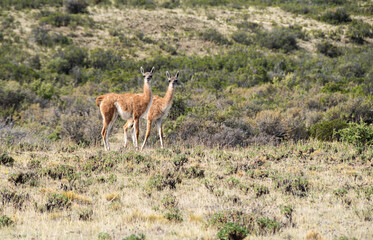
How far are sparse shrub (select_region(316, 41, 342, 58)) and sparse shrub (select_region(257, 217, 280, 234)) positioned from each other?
120 feet

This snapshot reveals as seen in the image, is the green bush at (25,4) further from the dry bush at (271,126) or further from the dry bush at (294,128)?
the dry bush at (294,128)

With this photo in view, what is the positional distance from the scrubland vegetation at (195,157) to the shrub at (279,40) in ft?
28.1

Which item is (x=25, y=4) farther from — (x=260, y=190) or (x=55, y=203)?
(x=260, y=190)

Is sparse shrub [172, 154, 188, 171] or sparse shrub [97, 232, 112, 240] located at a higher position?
sparse shrub [97, 232, 112, 240]

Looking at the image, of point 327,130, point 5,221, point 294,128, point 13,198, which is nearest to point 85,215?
point 5,221

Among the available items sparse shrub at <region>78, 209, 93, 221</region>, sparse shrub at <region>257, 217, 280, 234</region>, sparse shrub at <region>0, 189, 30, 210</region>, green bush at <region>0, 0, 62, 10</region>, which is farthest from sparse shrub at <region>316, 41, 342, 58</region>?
→ sparse shrub at <region>0, 189, 30, 210</region>

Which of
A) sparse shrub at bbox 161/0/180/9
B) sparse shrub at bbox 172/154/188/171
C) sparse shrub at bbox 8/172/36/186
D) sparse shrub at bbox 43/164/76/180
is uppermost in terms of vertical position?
sparse shrub at bbox 161/0/180/9

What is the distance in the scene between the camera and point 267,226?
4.96 meters

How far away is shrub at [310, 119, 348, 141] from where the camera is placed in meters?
11.5

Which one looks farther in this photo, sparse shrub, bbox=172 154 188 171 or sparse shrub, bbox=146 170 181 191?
sparse shrub, bbox=172 154 188 171

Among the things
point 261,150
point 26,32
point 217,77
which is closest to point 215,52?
point 217,77

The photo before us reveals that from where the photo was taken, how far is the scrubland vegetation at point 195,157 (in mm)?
5227

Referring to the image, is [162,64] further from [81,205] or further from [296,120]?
[81,205]

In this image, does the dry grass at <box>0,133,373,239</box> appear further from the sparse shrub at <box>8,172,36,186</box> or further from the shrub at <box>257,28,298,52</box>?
the shrub at <box>257,28,298,52</box>
